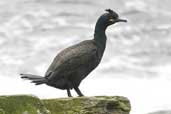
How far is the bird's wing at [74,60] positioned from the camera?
734 inches

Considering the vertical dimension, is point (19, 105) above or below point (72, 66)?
below

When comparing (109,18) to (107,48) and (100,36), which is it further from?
(107,48)

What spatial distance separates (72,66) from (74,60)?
0.42 ft

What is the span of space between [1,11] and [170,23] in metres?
11.3

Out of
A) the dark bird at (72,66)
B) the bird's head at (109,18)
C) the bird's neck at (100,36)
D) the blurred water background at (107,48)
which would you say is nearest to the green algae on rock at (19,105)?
the dark bird at (72,66)

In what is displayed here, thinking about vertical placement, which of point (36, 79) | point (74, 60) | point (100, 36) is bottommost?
point (36, 79)

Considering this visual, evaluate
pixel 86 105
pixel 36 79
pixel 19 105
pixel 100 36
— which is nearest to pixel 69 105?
pixel 86 105

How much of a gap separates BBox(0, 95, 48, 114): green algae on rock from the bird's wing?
2.63m

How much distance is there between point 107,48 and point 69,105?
35866 mm

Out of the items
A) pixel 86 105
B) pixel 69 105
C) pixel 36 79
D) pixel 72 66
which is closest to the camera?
pixel 69 105

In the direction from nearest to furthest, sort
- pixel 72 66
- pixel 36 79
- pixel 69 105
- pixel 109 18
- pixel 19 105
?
pixel 19 105, pixel 69 105, pixel 36 79, pixel 72 66, pixel 109 18

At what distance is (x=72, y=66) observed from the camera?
18.8m

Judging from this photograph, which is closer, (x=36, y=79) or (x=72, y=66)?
(x=36, y=79)

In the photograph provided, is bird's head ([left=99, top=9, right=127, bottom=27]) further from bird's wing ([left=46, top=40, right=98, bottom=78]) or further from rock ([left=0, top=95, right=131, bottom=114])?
rock ([left=0, top=95, right=131, bottom=114])
